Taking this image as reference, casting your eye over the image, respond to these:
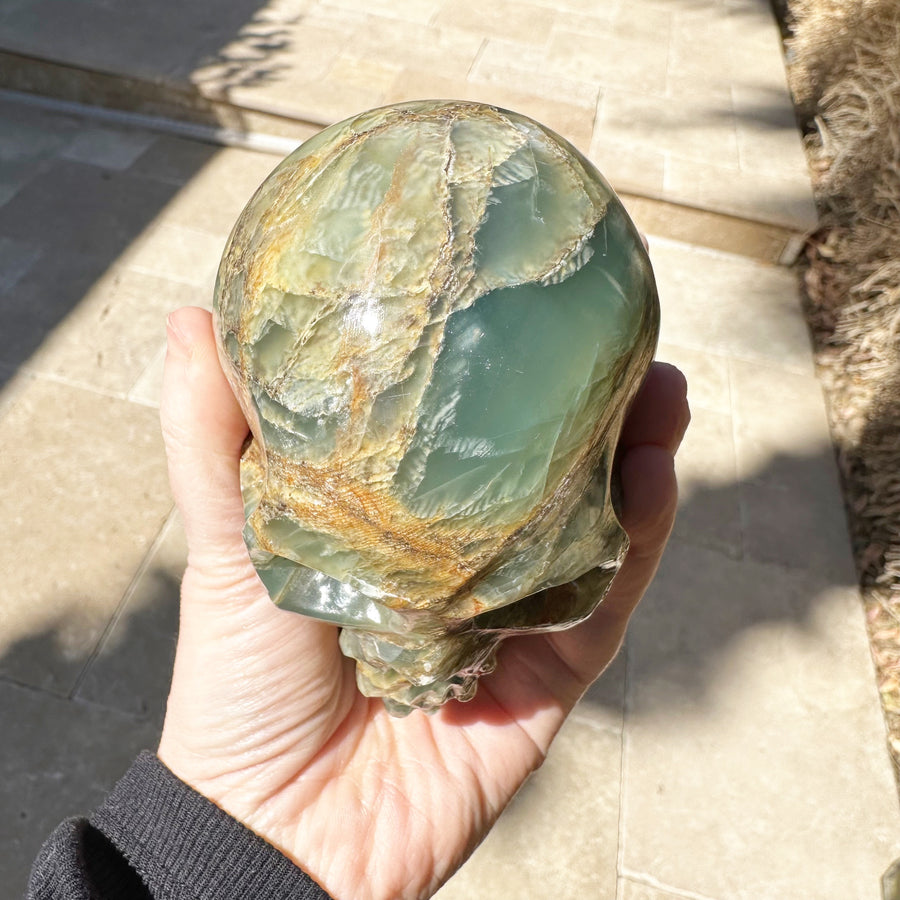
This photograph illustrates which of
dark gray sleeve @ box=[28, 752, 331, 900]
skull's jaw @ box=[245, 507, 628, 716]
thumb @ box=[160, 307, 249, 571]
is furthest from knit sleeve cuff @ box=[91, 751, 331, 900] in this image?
thumb @ box=[160, 307, 249, 571]

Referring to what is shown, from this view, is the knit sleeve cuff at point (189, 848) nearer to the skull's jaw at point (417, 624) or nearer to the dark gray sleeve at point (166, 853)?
the dark gray sleeve at point (166, 853)

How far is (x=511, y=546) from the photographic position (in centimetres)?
143

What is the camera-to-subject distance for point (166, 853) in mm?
1735

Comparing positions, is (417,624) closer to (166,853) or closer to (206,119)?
(166,853)

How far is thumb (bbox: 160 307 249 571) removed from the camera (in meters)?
1.64

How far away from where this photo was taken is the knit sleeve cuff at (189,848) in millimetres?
1724

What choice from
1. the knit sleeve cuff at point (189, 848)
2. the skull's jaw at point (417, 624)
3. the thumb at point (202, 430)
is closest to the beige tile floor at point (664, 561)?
the knit sleeve cuff at point (189, 848)

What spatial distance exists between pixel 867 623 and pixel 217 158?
4296 mm

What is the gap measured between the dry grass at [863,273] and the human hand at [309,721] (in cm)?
180

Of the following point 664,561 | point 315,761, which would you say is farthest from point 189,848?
point 664,561

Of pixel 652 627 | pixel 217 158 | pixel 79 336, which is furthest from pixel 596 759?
pixel 217 158

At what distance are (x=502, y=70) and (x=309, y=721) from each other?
495 cm

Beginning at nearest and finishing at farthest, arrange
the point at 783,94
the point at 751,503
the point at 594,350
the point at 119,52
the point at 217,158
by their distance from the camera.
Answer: the point at 594,350, the point at 751,503, the point at 217,158, the point at 119,52, the point at 783,94

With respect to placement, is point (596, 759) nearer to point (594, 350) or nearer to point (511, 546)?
point (511, 546)
